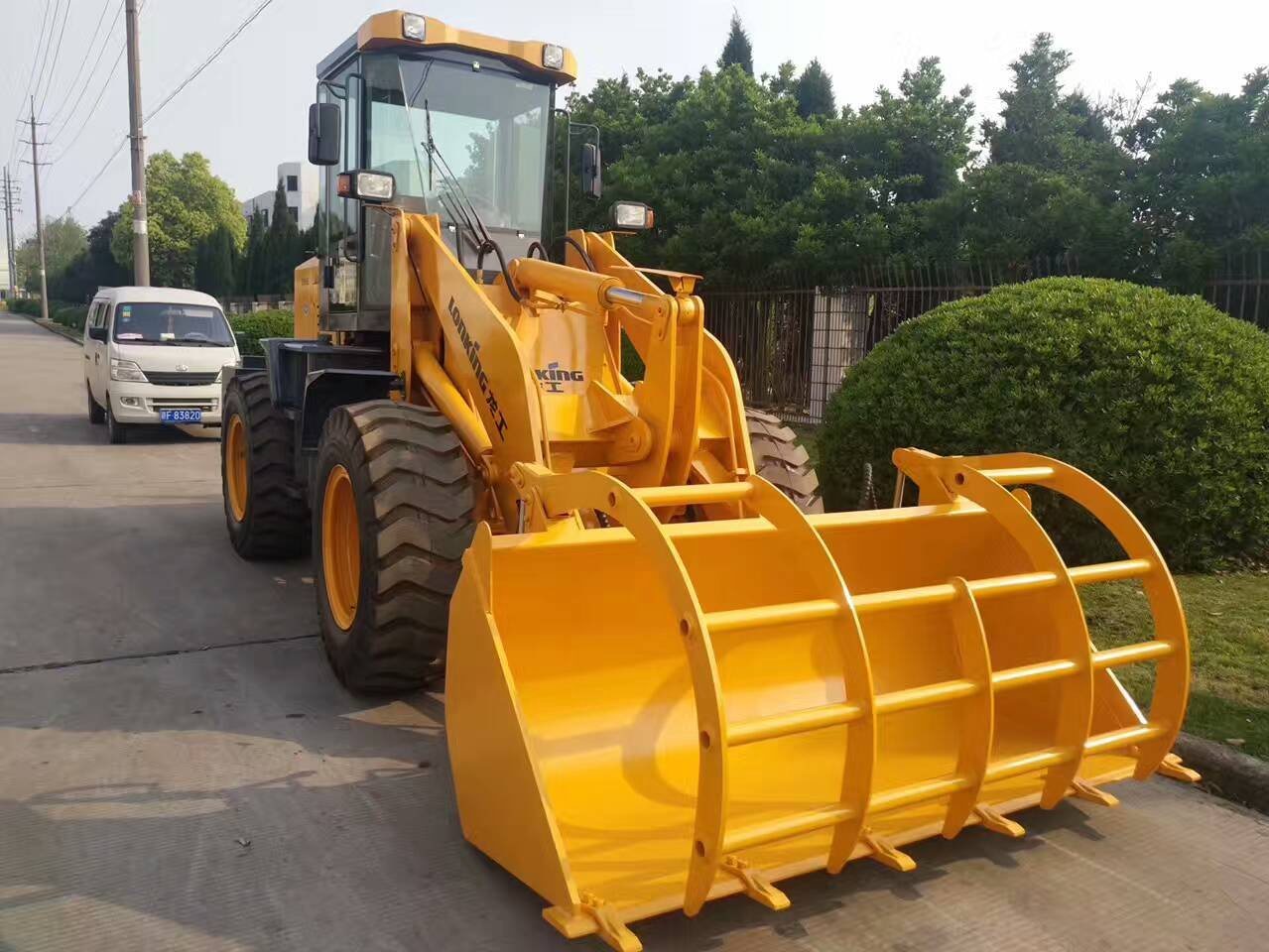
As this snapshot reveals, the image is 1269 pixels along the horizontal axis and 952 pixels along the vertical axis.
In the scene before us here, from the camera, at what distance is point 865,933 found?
291 cm

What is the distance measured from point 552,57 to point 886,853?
15.7 ft

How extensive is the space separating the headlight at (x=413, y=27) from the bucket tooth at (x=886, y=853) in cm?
451

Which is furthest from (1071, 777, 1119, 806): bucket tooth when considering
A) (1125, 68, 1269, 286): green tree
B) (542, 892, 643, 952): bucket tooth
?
(1125, 68, 1269, 286): green tree

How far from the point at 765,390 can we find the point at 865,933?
1265cm

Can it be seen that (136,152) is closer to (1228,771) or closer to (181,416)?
(181,416)

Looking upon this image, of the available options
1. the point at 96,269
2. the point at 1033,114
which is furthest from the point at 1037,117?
the point at 96,269

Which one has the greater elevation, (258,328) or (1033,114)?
(1033,114)

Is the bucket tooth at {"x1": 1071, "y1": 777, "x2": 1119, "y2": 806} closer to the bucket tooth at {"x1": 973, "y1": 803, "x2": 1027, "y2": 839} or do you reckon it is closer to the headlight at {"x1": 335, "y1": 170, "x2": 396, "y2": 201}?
the bucket tooth at {"x1": 973, "y1": 803, "x2": 1027, "y2": 839}

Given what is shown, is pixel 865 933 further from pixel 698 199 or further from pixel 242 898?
pixel 698 199

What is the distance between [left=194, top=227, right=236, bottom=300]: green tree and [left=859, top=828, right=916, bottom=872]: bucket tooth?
163 ft

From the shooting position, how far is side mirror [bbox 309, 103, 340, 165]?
5.32 metres

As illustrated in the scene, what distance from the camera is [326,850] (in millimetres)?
3275

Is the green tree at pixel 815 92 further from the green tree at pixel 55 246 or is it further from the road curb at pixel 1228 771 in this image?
the green tree at pixel 55 246

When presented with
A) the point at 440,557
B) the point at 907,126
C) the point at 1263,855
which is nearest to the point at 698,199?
the point at 907,126
